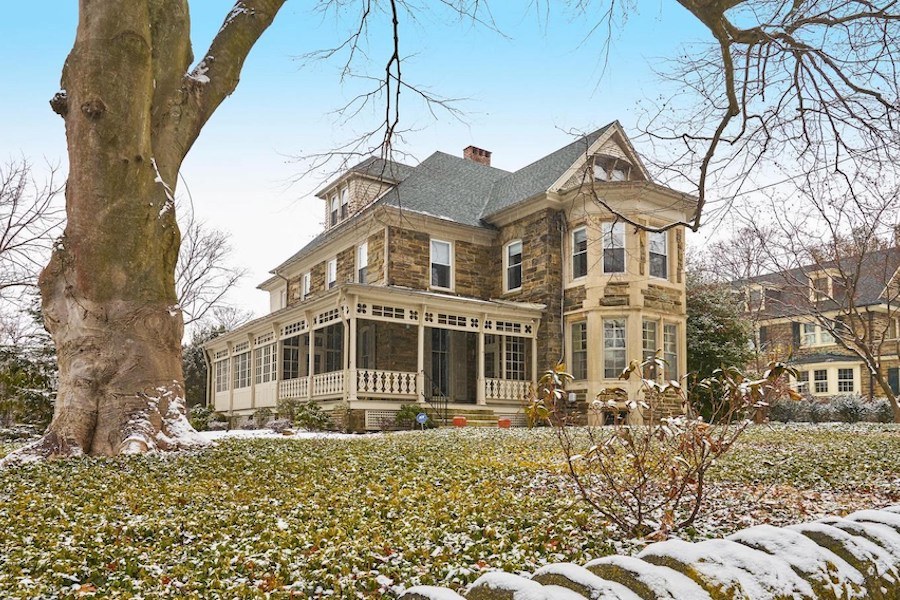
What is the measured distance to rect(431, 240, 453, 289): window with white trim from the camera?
69.1 ft

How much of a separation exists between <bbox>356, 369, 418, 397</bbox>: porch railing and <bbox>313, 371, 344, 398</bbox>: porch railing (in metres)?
0.47

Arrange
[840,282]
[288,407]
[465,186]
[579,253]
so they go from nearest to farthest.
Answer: [288,407] → [579,253] → [840,282] → [465,186]

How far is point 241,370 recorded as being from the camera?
2525cm

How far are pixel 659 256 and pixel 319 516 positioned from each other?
16770 millimetres

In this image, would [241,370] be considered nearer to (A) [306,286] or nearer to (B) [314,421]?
(A) [306,286]

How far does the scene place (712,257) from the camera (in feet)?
97.2

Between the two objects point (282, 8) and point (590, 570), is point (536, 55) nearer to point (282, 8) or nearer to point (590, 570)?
point (282, 8)

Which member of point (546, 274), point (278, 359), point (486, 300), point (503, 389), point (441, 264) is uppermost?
point (441, 264)

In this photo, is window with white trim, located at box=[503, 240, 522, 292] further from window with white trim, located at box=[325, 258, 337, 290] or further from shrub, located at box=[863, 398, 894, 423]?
shrub, located at box=[863, 398, 894, 423]

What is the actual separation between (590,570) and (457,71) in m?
7.84

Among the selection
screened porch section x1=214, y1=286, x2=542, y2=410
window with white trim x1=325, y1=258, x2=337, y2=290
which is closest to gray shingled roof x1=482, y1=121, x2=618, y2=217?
screened porch section x1=214, y1=286, x2=542, y2=410

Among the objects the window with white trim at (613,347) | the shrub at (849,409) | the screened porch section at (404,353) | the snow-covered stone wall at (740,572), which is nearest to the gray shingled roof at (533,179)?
the screened porch section at (404,353)

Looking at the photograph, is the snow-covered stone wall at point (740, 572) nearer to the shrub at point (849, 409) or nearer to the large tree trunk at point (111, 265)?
the large tree trunk at point (111, 265)

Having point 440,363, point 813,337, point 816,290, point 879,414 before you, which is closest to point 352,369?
point 440,363
